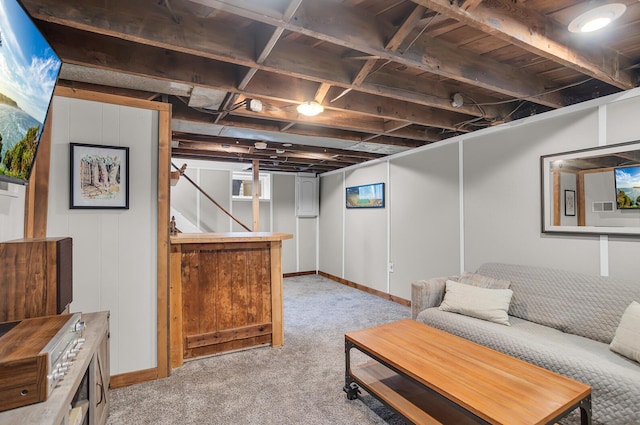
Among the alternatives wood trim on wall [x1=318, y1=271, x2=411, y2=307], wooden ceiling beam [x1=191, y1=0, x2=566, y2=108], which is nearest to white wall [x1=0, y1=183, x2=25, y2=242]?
wooden ceiling beam [x1=191, y1=0, x2=566, y2=108]

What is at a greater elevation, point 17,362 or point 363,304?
point 17,362

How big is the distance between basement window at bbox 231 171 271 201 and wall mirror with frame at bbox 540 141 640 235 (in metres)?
4.97

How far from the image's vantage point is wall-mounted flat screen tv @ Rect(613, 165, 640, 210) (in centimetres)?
238

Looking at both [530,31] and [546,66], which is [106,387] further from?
[546,66]

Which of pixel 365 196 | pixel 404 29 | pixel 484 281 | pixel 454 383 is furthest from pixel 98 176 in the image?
pixel 365 196

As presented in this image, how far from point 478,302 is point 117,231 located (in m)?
3.04

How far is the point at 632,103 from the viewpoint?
2416mm

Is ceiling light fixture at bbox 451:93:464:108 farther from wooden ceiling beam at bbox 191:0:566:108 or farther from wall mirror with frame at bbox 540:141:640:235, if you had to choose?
wall mirror with frame at bbox 540:141:640:235

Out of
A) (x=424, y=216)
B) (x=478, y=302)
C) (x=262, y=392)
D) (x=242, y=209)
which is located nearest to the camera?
(x=262, y=392)

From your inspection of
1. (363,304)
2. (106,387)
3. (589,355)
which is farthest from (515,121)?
(106,387)

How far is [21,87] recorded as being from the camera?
1.29 meters

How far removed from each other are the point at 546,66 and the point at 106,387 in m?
3.91

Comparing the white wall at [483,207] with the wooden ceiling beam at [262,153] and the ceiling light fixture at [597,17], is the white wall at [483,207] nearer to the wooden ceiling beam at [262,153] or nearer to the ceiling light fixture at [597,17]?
the wooden ceiling beam at [262,153]

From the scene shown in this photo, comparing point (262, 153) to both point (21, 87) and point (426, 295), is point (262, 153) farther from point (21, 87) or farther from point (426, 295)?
point (21, 87)
